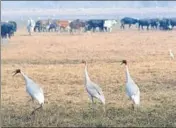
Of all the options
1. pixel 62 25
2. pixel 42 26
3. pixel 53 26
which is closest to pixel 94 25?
pixel 62 25

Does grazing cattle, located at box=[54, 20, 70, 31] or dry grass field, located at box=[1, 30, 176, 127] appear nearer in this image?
dry grass field, located at box=[1, 30, 176, 127]

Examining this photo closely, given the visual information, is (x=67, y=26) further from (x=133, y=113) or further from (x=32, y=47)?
(x=133, y=113)

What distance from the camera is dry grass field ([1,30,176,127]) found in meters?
10.8

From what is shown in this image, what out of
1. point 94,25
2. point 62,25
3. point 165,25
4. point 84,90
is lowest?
point 165,25

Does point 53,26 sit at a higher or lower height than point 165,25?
higher

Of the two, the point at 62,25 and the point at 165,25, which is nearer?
the point at 62,25

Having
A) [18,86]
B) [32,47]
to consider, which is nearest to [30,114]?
[18,86]

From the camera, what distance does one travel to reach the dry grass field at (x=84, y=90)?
1079cm

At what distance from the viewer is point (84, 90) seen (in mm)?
14039

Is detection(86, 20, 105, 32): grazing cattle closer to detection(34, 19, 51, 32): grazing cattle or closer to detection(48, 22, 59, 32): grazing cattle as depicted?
detection(48, 22, 59, 32): grazing cattle

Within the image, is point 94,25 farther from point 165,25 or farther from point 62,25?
point 165,25

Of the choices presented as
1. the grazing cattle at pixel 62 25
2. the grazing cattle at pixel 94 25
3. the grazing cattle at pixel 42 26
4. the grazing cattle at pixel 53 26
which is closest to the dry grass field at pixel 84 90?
the grazing cattle at pixel 62 25

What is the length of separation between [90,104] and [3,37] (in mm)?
25654

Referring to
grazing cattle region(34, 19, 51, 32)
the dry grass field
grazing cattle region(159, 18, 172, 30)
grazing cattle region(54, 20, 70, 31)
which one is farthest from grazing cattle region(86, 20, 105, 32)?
the dry grass field
